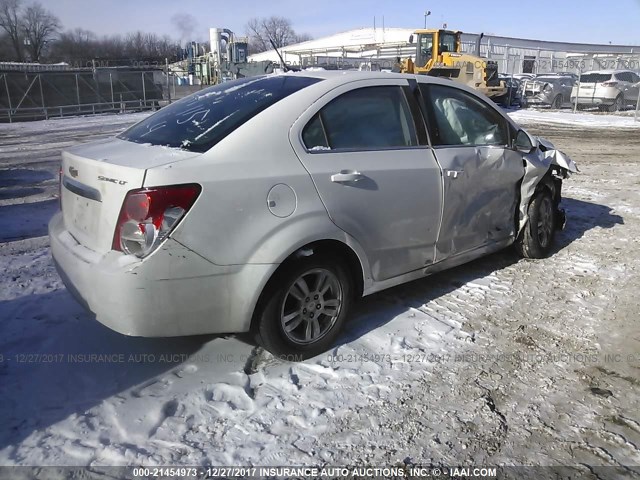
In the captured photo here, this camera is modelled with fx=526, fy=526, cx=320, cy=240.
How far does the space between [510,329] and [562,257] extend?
1877 mm

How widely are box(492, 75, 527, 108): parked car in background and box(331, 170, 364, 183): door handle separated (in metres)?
25.5

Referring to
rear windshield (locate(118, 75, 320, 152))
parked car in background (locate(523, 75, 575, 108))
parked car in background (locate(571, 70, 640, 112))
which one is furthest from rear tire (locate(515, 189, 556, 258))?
parked car in background (locate(523, 75, 575, 108))

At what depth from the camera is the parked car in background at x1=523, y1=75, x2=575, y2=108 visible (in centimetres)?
2647

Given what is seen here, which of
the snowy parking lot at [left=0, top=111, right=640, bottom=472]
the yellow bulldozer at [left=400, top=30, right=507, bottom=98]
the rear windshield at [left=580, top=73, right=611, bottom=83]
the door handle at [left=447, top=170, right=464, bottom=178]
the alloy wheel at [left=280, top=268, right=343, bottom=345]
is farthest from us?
the rear windshield at [left=580, top=73, right=611, bottom=83]

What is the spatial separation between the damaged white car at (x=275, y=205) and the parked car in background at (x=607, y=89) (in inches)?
955

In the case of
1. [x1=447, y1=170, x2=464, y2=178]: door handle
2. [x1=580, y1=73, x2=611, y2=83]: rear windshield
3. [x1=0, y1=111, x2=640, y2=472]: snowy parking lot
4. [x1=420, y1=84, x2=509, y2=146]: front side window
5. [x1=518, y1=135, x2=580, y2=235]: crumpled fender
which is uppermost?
[x1=580, y1=73, x2=611, y2=83]: rear windshield

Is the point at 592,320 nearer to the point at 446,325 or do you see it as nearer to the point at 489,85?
the point at 446,325

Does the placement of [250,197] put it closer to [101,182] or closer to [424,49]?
[101,182]

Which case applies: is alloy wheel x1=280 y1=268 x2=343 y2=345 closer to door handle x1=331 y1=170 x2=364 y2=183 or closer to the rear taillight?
door handle x1=331 y1=170 x2=364 y2=183

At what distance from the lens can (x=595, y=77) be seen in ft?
82.9

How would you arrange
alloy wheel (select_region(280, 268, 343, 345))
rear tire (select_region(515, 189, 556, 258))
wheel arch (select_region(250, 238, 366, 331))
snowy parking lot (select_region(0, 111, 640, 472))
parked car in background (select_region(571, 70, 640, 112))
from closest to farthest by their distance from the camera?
1. snowy parking lot (select_region(0, 111, 640, 472))
2. wheel arch (select_region(250, 238, 366, 331))
3. alloy wheel (select_region(280, 268, 343, 345))
4. rear tire (select_region(515, 189, 556, 258))
5. parked car in background (select_region(571, 70, 640, 112))

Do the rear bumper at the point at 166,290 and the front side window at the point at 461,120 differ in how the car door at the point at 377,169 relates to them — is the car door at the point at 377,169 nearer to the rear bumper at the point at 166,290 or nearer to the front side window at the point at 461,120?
the front side window at the point at 461,120

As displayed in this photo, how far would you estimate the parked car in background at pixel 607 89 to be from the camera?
81.0 feet

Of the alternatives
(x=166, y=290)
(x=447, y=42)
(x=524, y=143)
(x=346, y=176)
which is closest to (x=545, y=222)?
(x=524, y=143)
